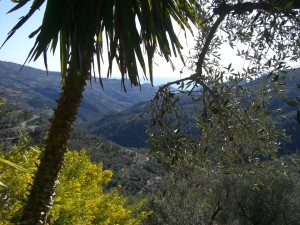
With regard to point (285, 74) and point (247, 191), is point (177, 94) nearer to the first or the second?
point (285, 74)

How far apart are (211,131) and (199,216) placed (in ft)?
43.1

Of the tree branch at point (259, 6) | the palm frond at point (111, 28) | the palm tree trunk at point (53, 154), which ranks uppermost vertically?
the tree branch at point (259, 6)

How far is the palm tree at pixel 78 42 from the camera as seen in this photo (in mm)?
3100

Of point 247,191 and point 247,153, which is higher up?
point 247,153

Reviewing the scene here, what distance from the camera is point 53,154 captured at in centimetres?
334

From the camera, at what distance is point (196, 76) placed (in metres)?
3.33

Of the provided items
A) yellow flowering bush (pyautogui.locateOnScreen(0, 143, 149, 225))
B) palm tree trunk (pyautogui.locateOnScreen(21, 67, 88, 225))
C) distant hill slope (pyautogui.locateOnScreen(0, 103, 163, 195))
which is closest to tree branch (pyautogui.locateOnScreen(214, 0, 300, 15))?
palm tree trunk (pyautogui.locateOnScreen(21, 67, 88, 225))

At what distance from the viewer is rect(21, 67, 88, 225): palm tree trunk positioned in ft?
10.5

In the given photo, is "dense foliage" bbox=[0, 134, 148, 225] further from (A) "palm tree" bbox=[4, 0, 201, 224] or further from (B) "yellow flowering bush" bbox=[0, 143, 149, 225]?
(A) "palm tree" bbox=[4, 0, 201, 224]

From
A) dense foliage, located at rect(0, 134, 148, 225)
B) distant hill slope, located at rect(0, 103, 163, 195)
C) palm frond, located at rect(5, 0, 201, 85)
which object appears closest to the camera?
palm frond, located at rect(5, 0, 201, 85)

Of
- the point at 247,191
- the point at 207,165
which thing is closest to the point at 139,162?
the point at 247,191

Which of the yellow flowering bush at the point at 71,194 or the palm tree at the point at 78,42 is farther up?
the palm tree at the point at 78,42

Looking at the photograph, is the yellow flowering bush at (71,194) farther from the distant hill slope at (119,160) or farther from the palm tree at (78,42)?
the distant hill slope at (119,160)

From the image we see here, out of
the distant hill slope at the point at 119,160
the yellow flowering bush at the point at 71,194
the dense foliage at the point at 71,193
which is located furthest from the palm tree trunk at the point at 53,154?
the distant hill slope at the point at 119,160
